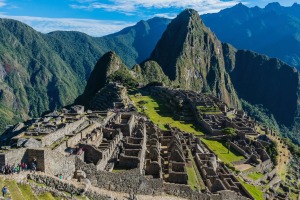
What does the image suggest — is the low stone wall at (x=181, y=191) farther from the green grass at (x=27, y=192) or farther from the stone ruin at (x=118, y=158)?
the green grass at (x=27, y=192)

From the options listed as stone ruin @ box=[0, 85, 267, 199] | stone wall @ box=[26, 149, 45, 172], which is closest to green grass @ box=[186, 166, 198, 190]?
stone ruin @ box=[0, 85, 267, 199]

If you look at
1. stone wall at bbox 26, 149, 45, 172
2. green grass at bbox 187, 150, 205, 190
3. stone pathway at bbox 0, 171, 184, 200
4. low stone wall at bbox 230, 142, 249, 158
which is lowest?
low stone wall at bbox 230, 142, 249, 158

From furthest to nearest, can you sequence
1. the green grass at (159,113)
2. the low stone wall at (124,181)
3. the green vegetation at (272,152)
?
1. the green grass at (159,113)
2. the green vegetation at (272,152)
3. the low stone wall at (124,181)

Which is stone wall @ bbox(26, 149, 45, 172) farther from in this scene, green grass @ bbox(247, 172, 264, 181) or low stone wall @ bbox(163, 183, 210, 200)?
green grass @ bbox(247, 172, 264, 181)

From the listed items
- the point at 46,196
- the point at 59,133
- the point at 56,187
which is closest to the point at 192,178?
the point at 59,133

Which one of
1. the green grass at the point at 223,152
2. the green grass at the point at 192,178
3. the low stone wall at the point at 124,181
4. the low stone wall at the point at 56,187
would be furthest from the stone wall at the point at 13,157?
the green grass at the point at 223,152

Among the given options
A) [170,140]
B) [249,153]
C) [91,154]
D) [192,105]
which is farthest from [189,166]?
[192,105]
